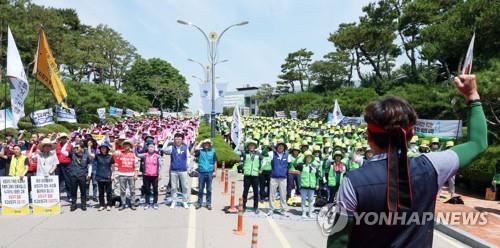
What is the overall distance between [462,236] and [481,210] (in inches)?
133

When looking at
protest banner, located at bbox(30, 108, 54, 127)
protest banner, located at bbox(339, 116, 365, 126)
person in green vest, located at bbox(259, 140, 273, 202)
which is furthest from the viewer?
protest banner, located at bbox(339, 116, 365, 126)

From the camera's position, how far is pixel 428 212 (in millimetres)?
2059

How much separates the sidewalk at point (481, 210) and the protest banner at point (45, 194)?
859 centimetres

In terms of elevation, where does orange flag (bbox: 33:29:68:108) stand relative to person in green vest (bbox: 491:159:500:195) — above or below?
above

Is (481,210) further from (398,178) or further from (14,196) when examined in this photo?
(398,178)

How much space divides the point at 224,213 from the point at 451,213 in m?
5.22

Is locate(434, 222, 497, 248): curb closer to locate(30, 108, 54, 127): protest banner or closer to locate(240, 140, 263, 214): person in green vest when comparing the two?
locate(240, 140, 263, 214): person in green vest

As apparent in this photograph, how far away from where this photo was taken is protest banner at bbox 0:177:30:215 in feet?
35.6

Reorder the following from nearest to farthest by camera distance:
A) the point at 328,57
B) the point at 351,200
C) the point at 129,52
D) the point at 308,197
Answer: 1. the point at 351,200
2. the point at 308,197
3. the point at 328,57
4. the point at 129,52

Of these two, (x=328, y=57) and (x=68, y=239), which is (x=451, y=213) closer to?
(x=68, y=239)

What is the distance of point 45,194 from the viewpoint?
1098 cm

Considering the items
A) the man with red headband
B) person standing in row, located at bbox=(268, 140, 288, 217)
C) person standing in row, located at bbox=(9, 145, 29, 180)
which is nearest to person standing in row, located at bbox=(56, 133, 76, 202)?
person standing in row, located at bbox=(9, 145, 29, 180)

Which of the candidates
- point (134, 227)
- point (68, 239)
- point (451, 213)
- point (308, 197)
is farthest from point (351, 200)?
point (451, 213)

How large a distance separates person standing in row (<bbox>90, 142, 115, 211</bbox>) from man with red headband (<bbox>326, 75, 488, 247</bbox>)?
33.8 ft
